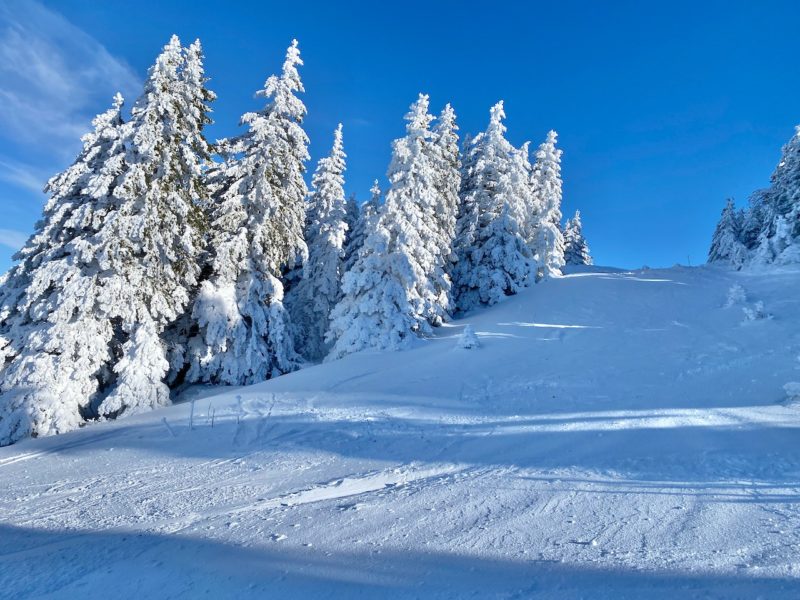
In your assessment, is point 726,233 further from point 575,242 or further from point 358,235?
point 358,235

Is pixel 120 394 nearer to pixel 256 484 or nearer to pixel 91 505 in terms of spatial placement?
pixel 91 505

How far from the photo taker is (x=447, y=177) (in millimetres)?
27312

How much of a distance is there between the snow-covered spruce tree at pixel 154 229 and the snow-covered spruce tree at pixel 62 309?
516 mm

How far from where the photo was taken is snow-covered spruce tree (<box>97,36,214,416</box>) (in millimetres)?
13781

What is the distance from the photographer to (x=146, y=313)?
14.5m

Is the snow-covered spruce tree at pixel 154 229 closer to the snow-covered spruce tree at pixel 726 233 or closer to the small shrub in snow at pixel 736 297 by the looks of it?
the small shrub in snow at pixel 736 297

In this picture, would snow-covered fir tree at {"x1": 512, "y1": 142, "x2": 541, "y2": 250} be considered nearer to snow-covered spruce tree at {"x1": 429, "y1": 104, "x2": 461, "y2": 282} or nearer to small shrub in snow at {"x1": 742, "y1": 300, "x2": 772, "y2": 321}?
snow-covered spruce tree at {"x1": 429, "y1": 104, "x2": 461, "y2": 282}

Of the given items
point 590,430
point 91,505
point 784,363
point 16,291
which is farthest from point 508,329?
point 16,291

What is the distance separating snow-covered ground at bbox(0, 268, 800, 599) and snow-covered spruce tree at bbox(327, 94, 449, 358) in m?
5.29

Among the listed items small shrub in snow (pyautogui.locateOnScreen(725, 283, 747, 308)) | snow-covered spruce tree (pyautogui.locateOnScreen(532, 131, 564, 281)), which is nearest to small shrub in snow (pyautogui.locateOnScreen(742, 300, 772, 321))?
small shrub in snow (pyautogui.locateOnScreen(725, 283, 747, 308))

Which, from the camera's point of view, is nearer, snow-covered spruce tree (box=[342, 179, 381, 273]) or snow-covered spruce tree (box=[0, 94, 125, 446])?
snow-covered spruce tree (box=[0, 94, 125, 446])

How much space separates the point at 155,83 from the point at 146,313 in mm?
8195

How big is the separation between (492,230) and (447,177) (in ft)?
15.0

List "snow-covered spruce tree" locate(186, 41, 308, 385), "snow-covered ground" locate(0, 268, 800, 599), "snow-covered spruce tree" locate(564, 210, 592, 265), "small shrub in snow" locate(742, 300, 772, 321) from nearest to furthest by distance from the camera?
1. "snow-covered ground" locate(0, 268, 800, 599)
2. "small shrub in snow" locate(742, 300, 772, 321)
3. "snow-covered spruce tree" locate(186, 41, 308, 385)
4. "snow-covered spruce tree" locate(564, 210, 592, 265)
